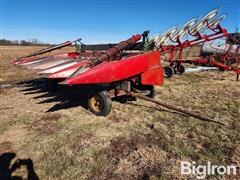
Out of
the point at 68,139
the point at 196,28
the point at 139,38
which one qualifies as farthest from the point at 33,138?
the point at 196,28

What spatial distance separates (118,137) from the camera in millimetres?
3887

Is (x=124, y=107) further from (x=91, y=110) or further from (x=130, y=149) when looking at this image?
(x=130, y=149)

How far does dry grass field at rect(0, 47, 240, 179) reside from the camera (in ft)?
9.89

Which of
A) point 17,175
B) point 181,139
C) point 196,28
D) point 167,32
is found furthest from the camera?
point 167,32

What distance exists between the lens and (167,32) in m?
10.6

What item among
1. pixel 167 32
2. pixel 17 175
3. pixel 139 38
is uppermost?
pixel 167 32

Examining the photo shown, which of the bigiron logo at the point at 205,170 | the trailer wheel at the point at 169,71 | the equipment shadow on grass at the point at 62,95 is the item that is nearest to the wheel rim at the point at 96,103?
the equipment shadow on grass at the point at 62,95

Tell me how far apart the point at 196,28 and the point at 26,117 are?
7.91 m

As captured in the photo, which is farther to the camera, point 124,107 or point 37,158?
point 124,107

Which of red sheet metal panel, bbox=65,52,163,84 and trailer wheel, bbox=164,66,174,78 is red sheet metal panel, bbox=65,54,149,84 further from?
trailer wheel, bbox=164,66,174,78

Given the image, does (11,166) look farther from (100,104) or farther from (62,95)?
(62,95)

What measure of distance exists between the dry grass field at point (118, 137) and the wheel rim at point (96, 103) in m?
0.22

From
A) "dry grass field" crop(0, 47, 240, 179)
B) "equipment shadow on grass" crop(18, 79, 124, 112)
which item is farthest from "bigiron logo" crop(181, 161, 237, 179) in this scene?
"equipment shadow on grass" crop(18, 79, 124, 112)

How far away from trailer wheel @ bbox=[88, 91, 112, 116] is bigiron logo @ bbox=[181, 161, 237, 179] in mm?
2136
